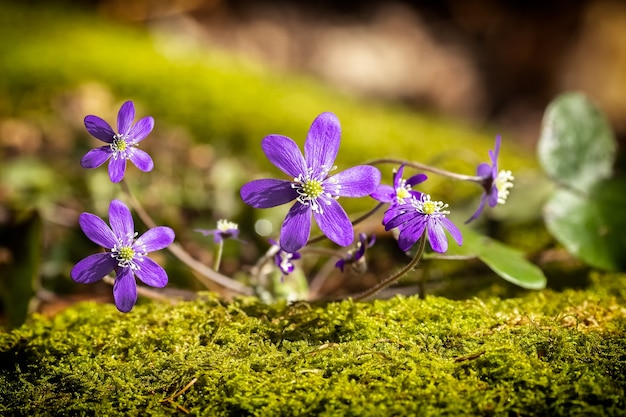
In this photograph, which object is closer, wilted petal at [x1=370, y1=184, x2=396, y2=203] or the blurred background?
wilted petal at [x1=370, y1=184, x2=396, y2=203]

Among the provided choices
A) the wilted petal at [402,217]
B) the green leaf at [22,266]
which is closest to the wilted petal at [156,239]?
the wilted petal at [402,217]

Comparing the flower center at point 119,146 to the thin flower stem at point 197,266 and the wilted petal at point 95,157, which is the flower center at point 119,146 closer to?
the wilted petal at point 95,157

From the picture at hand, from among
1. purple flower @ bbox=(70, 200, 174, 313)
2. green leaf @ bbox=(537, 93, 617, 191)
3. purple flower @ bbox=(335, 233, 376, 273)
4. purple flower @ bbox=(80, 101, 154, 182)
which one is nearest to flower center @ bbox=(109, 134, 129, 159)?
purple flower @ bbox=(80, 101, 154, 182)

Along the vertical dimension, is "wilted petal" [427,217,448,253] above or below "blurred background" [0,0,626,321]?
below

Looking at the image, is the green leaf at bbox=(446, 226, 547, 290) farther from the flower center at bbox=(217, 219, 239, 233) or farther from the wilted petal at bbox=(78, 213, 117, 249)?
the wilted petal at bbox=(78, 213, 117, 249)

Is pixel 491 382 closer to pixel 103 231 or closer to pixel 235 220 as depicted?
pixel 103 231

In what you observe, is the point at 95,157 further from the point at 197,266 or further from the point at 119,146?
the point at 197,266

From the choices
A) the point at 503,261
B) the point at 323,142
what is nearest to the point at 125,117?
the point at 323,142

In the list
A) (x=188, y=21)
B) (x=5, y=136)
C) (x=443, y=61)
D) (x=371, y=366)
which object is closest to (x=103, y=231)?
(x=371, y=366)
